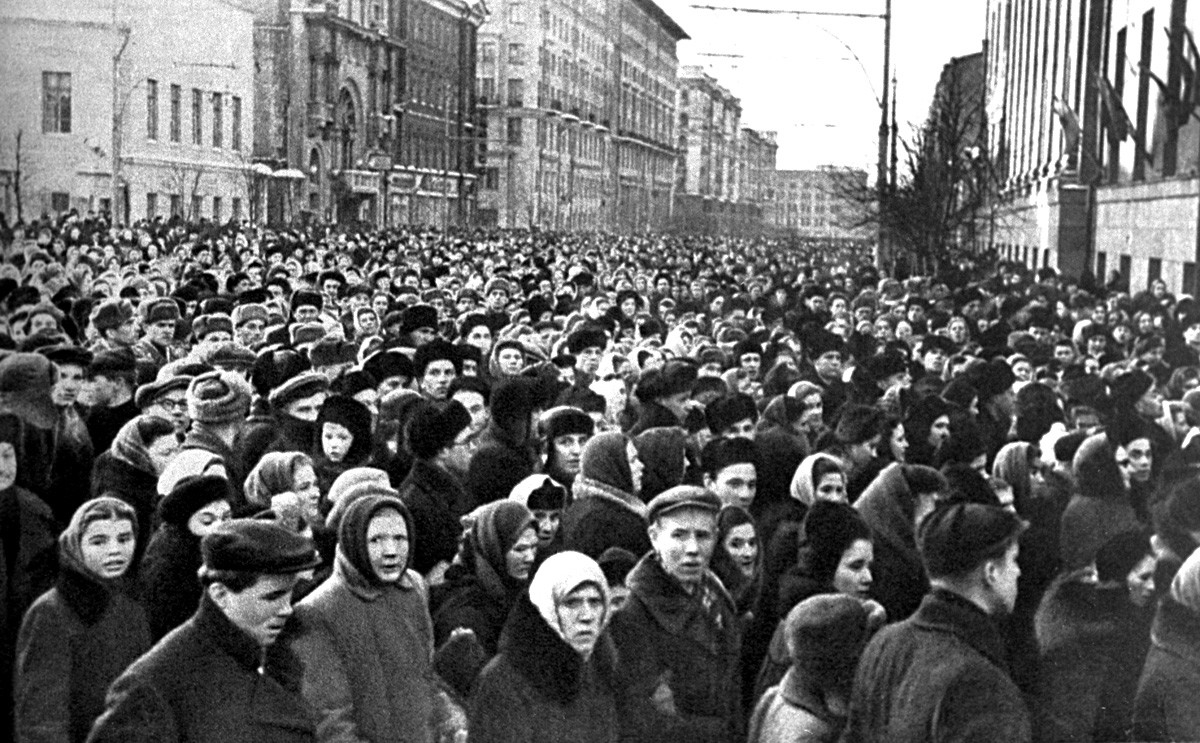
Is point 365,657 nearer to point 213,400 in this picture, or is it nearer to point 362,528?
point 362,528

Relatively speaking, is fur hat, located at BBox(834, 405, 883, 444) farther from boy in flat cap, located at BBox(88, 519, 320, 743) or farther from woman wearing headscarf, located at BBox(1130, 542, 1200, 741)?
boy in flat cap, located at BBox(88, 519, 320, 743)

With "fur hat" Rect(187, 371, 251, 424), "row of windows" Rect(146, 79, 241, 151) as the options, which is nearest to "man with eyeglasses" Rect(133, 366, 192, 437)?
"fur hat" Rect(187, 371, 251, 424)

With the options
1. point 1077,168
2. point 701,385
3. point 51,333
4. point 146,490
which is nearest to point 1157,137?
point 1077,168

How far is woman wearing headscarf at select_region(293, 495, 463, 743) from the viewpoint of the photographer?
4.57 meters

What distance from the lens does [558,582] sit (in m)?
4.36

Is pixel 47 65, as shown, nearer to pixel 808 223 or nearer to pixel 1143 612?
pixel 1143 612

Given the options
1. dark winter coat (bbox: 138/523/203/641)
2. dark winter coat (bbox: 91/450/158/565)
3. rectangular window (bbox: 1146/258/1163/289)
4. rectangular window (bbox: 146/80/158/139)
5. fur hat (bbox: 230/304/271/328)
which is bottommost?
dark winter coat (bbox: 138/523/203/641)

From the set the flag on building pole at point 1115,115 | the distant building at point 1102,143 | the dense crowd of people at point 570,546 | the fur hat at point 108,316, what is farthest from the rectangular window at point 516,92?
the dense crowd of people at point 570,546

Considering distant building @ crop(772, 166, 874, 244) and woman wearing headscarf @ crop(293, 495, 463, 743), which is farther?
distant building @ crop(772, 166, 874, 244)

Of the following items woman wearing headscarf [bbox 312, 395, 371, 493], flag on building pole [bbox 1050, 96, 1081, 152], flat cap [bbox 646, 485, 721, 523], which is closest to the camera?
flat cap [bbox 646, 485, 721, 523]

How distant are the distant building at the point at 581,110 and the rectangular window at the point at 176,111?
4.97 meters

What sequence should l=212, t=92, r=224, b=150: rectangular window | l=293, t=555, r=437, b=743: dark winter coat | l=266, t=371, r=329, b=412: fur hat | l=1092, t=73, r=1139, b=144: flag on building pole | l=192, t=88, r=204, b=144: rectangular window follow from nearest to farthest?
l=293, t=555, r=437, b=743: dark winter coat → l=266, t=371, r=329, b=412: fur hat → l=1092, t=73, r=1139, b=144: flag on building pole → l=192, t=88, r=204, b=144: rectangular window → l=212, t=92, r=224, b=150: rectangular window

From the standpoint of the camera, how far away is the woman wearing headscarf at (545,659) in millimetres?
4371

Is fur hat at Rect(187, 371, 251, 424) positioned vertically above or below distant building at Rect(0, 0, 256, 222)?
below
